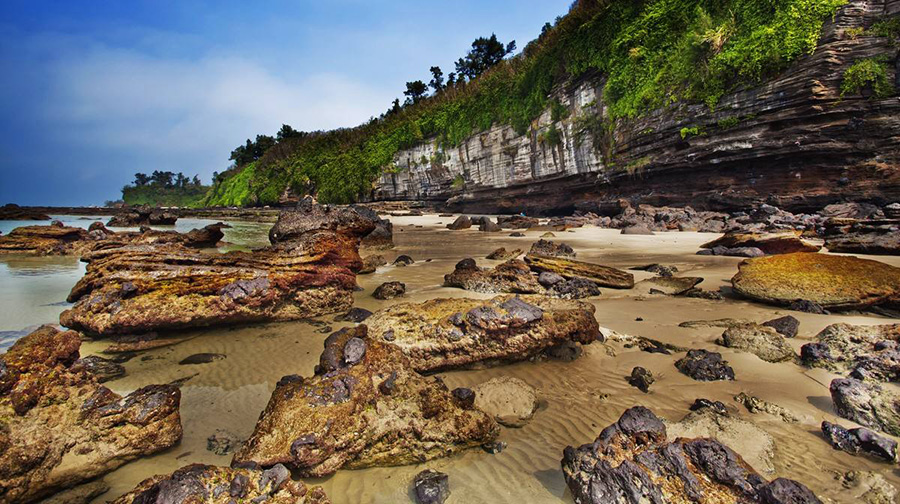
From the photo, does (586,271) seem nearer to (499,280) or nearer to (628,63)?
(499,280)

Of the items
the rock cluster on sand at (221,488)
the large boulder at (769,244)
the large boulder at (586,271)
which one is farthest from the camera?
the large boulder at (769,244)

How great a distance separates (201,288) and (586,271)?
19.8ft

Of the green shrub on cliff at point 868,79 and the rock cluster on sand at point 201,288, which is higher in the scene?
the green shrub on cliff at point 868,79

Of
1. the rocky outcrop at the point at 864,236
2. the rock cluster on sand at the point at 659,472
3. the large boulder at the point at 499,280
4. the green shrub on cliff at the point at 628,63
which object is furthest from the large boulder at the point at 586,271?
the green shrub on cliff at the point at 628,63

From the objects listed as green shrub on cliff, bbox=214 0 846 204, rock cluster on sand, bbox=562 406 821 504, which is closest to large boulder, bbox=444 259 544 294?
rock cluster on sand, bbox=562 406 821 504

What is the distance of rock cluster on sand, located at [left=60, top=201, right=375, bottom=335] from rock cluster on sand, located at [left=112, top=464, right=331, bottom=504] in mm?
3433

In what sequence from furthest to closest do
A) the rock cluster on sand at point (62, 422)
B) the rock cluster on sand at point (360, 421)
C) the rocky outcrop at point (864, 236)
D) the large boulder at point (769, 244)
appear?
the large boulder at point (769, 244) → the rocky outcrop at point (864, 236) → the rock cluster on sand at point (360, 421) → the rock cluster on sand at point (62, 422)

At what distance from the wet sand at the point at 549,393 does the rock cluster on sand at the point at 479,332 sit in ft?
0.53

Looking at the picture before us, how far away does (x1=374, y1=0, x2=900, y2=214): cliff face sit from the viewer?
12562 millimetres

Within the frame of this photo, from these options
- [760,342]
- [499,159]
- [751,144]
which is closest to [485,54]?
[499,159]

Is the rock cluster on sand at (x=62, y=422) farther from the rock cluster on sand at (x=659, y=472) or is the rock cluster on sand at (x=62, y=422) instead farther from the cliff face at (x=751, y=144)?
the cliff face at (x=751, y=144)

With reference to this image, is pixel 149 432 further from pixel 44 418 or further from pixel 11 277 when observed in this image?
pixel 11 277

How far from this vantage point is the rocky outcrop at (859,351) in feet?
10.2

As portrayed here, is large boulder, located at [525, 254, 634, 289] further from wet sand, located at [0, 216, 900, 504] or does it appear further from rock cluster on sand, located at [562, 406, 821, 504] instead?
rock cluster on sand, located at [562, 406, 821, 504]
